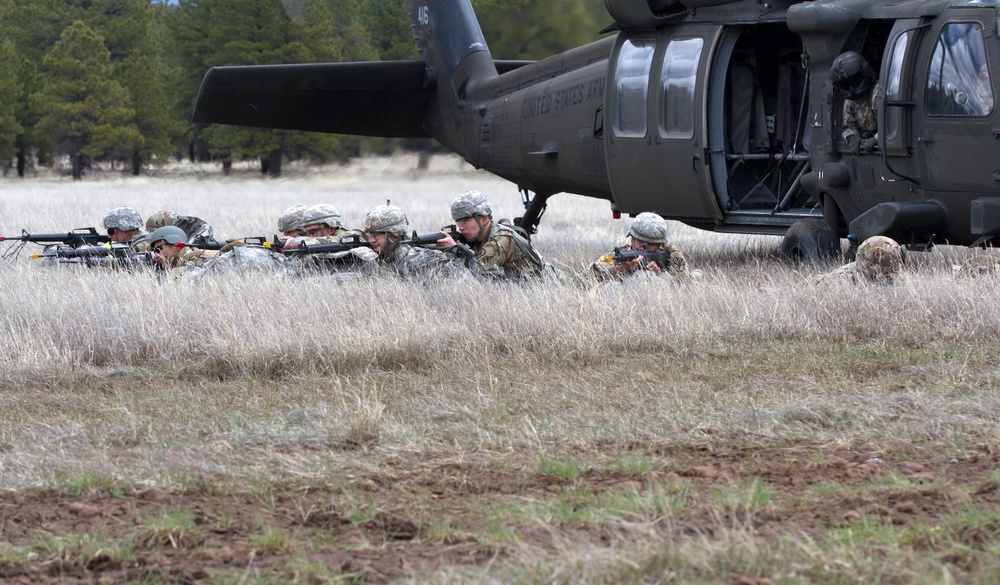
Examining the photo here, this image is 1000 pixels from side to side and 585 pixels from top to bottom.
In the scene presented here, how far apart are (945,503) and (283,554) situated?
2.40 m

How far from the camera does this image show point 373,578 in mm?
3809

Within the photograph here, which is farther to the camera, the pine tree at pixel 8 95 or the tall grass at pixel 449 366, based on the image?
the pine tree at pixel 8 95

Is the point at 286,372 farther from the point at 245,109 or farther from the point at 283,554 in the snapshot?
the point at 245,109

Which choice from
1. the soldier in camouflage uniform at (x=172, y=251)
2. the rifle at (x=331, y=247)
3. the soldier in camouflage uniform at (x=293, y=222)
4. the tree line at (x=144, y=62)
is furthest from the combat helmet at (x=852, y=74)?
the tree line at (x=144, y=62)

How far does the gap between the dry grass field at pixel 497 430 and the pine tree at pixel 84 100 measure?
1808 inches

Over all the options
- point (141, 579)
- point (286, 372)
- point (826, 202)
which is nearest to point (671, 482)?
point (141, 579)

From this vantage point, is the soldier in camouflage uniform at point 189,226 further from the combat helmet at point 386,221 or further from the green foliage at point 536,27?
the green foliage at point 536,27

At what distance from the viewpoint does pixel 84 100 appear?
5438cm

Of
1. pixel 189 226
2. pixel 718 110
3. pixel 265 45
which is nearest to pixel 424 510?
pixel 718 110

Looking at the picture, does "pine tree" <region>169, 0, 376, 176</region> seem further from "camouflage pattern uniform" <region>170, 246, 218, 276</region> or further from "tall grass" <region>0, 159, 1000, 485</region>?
"tall grass" <region>0, 159, 1000, 485</region>

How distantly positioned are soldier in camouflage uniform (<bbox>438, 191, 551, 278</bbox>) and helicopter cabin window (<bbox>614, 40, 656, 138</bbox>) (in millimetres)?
2843

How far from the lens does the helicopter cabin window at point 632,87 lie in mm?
12320

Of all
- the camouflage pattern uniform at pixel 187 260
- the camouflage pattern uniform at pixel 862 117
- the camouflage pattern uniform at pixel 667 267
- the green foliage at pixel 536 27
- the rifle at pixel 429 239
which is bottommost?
the camouflage pattern uniform at pixel 187 260

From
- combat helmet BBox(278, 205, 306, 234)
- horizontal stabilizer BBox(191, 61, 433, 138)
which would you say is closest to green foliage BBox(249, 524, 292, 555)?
combat helmet BBox(278, 205, 306, 234)
